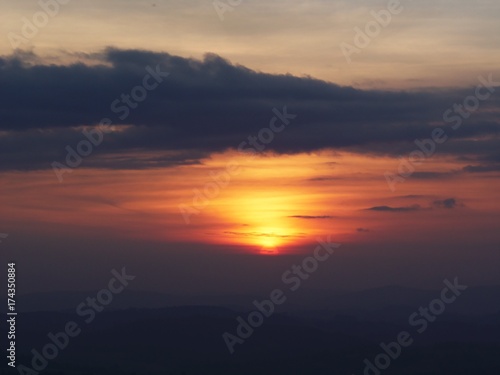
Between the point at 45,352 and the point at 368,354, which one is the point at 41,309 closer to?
the point at 45,352

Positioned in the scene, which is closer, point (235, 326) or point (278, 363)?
point (278, 363)

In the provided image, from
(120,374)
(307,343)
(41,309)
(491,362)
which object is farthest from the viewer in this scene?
(41,309)

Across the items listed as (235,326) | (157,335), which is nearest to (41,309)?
(157,335)

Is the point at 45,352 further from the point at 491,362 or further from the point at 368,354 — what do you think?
the point at 491,362

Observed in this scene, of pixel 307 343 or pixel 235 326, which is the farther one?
pixel 235 326

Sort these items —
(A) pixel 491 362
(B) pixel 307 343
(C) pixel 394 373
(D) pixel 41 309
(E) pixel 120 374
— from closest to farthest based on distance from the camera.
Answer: (E) pixel 120 374, (C) pixel 394 373, (A) pixel 491 362, (B) pixel 307 343, (D) pixel 41 309

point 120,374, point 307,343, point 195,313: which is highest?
point 195,313

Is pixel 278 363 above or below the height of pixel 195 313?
below

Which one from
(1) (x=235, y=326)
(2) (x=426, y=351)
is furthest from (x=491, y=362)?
(1) (x=235, y=326)

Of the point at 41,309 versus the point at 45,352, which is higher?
the point at 41,309
